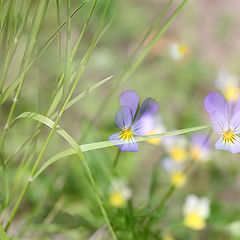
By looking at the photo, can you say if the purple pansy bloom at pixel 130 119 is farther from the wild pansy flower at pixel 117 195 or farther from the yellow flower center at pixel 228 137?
the wild pansy flower at pixel 117 195

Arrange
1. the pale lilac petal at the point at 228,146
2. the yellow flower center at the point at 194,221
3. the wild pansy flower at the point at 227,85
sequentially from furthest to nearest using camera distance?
1. the wild pansy flower at the point at 227,85
2. the yellow flower center at the point at 194,221
3. the pale lilac petal at the point at 228,146

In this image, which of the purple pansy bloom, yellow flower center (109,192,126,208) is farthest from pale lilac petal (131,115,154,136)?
yellow flower center (109,192,126,208)

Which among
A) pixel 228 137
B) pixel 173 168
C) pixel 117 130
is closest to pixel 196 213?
pixel 173 168

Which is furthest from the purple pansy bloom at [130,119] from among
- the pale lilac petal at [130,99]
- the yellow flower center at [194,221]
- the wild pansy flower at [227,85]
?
the wild pansy flower at [227,85]

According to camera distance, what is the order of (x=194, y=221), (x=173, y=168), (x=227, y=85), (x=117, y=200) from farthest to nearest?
(x=227, y=85) < (x=173, y=168) < (x=194, y=221) < (x=117, y=200)

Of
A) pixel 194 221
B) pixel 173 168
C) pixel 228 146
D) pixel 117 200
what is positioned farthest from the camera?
pixel 173 168

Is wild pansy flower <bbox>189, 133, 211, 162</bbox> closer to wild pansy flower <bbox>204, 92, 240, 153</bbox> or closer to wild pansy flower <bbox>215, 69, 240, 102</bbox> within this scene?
wild pansy flower <bbox>215, 69, 240, 102</bbox>

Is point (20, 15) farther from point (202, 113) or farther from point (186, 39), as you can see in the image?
point (186, 39)

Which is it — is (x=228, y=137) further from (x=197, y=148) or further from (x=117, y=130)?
(x=197, y=148)
